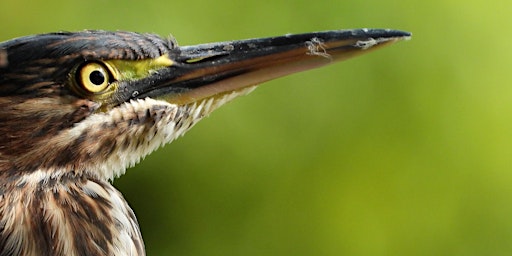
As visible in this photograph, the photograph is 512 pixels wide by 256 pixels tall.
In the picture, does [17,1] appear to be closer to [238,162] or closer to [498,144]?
[238,162]

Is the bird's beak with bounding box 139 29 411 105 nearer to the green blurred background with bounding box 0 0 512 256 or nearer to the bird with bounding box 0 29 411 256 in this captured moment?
the bird with bounding box 0 29 411 256

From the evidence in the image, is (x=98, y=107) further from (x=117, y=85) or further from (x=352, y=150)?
(x=352, y=150)


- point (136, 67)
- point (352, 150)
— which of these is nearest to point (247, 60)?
point (136, 67)

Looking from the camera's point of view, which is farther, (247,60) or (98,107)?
(247,60)

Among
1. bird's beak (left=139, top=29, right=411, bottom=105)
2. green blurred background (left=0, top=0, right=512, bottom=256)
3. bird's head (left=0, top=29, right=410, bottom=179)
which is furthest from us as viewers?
green blurred background (left=0, top=0, right=512, bottom=256)

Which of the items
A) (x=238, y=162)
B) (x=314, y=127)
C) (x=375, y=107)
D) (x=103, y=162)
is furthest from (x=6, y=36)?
(x=103, y=162)

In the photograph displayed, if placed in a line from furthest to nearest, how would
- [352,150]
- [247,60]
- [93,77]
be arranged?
1. [352,150]
2. [247,60]
3. [93,77]

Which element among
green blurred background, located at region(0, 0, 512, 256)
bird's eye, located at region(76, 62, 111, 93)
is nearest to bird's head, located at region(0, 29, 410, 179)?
bird's eye, located at region(76, 62, 111, 93)
